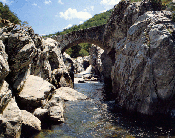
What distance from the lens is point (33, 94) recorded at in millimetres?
11727

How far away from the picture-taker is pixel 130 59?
15141 millimetres

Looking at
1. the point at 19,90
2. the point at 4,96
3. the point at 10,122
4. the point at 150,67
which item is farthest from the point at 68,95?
the point at 10,122

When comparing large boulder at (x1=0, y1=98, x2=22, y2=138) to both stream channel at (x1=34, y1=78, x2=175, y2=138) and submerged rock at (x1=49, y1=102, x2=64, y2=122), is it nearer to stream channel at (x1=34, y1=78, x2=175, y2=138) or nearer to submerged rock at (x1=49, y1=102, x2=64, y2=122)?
stream channel at (x1=34, y1=78, x2=175, y2=138)

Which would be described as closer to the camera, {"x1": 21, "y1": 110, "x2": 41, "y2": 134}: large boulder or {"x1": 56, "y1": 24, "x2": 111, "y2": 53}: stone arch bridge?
{"x1": 21, "y1": 110, "x2": 41, "y2": 134}: large boulder

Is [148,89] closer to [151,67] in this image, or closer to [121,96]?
[151,67]

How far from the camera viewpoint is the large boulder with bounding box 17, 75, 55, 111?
11125 mm

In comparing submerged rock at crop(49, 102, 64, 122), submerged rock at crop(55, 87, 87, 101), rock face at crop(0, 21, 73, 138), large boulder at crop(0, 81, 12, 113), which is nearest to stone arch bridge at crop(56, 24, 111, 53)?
submerged rock at crop(55, 87, 87, 101)

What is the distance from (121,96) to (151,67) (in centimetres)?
497

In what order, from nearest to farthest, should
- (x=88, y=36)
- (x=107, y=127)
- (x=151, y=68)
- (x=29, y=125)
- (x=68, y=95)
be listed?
(x=29, y=125) < (x=107, y=127) < (x=151, y=68) < (x=68, y=95) < (x=88, y=36)

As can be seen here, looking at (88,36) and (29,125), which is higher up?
(88,36)


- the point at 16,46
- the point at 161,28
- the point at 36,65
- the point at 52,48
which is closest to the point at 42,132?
the point at 16,46

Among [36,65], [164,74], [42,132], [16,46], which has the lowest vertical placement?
[42,132]

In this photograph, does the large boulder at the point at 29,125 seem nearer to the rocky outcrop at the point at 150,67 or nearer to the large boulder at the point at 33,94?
the large boulder at the point at 33,94

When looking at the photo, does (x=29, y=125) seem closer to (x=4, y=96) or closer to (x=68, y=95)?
(x=4, y=96)
